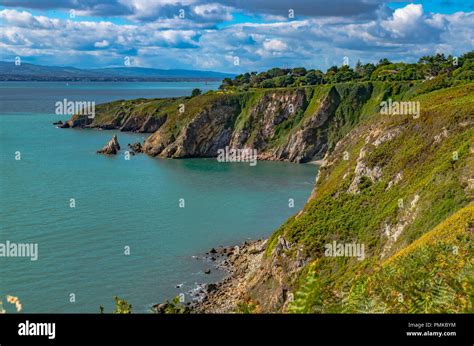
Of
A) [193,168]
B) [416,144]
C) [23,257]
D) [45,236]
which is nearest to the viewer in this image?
[416,144]

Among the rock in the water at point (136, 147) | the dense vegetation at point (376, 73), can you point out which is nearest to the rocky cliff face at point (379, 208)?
the dense vegetation at point (376, 73)

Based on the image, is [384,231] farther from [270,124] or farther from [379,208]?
[270,124]

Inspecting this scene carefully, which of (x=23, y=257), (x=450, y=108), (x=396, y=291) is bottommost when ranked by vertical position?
(x=23, y=257)

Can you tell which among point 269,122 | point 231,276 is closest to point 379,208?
point 231,276

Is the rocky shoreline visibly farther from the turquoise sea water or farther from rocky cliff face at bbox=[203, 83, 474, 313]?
the turquoise sea water

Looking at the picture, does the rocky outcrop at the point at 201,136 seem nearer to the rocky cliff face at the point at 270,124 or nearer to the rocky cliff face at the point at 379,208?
the rocky cliff face at the point at 270,124
